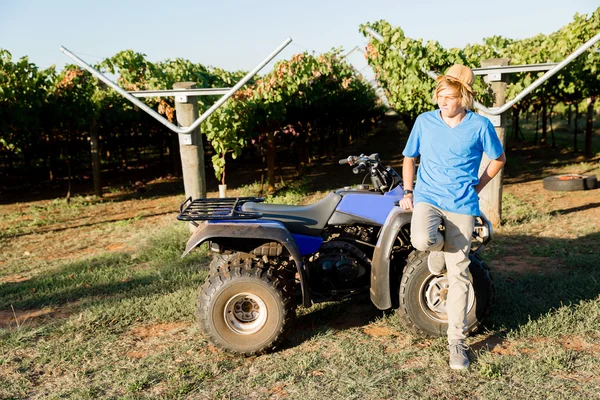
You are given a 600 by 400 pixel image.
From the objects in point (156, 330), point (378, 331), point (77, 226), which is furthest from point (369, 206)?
point (77, 226)

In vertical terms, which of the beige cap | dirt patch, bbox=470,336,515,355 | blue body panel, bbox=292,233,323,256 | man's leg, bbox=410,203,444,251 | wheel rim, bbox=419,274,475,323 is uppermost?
the beige cap

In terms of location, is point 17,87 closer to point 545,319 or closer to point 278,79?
point 278,79

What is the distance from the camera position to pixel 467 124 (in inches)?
124

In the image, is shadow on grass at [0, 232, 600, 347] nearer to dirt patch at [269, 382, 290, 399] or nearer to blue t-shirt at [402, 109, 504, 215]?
dirt patch at [269, 382, 290, 399]

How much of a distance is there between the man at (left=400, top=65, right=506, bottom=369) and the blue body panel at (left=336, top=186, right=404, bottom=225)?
0.42 meters

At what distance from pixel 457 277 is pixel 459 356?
0.49m

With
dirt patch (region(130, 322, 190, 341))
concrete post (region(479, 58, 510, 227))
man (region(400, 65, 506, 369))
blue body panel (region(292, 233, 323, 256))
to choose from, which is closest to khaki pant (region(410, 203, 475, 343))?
man (region(400, 65, 506, 369))

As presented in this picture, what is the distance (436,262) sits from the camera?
3400 mm

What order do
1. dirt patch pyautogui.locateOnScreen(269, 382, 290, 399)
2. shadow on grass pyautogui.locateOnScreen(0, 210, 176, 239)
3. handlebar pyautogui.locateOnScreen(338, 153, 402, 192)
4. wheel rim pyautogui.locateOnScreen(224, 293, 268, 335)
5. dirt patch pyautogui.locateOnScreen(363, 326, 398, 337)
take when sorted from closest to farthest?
dirt patch pyautogui.locateOnScreen(269, 382, 290, 399) < wheel rim pyautogui.locateOnScreen(224, 293, 268, 335) < handlebar pyautogui.locateOnScreen(338, 153, 402, 192) < dirt patch pyautogui.locateOnScreen(363, 326, 398, 337) < shadow on grass pyautogui.locateOnScreen(0, 210, 176, 239)

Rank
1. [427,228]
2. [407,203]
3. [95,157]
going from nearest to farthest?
1. [427,228]
2. [407,203]
3. [95,157]

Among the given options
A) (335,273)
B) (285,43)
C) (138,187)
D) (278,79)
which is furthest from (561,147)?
A: (335,273)

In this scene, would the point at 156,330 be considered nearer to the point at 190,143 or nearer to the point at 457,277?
the point at 457,277

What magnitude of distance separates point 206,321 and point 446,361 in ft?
5.23

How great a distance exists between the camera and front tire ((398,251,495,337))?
11.9 ft
